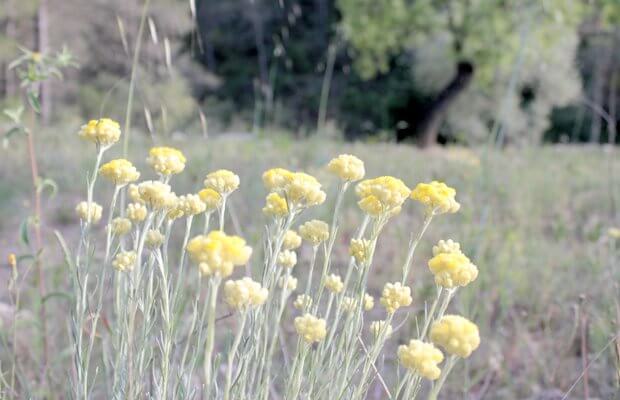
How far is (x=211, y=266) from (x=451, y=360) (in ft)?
0.85

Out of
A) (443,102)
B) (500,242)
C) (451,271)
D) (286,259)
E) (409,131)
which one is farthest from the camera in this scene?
(409,131)

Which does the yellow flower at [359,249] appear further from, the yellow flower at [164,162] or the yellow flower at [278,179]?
the yellow flower at [164,162]

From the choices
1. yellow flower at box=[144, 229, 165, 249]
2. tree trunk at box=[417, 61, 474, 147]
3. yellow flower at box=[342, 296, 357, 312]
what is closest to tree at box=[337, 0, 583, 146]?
tree trunk at box=[417, 61, 474, 147]

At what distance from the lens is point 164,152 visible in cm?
90

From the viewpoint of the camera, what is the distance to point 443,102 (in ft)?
37.2

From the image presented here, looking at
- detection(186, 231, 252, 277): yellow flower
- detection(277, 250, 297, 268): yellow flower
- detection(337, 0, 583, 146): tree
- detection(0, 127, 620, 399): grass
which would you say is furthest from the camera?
detection(337, 0, 583, 146): tree

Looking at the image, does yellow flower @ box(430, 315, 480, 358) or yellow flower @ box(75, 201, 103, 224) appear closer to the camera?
yellow flower @ box(430, 315, 480, 358)

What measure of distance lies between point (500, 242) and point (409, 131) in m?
11.1

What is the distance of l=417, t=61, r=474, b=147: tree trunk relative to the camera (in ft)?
A: 36.6

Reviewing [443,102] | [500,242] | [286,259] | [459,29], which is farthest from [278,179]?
[443,102]

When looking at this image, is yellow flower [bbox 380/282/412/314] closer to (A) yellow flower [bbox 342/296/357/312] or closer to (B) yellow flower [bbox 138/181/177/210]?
(A) yellow flower [bbox 342/296/357/312]

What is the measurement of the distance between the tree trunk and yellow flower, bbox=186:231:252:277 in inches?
417

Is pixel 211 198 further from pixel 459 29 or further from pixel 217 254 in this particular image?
pixel 459 29

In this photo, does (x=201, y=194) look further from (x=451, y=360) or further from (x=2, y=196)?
(x=2, y=196)
